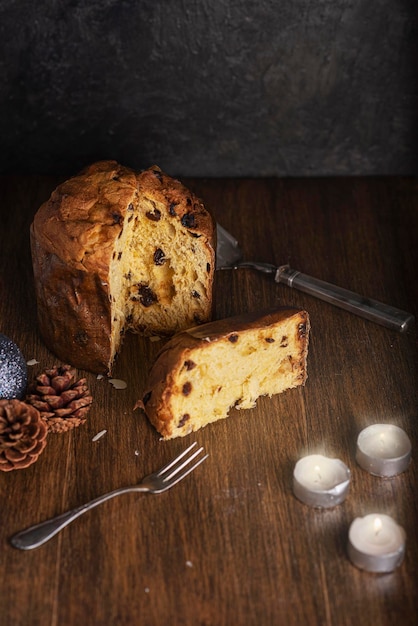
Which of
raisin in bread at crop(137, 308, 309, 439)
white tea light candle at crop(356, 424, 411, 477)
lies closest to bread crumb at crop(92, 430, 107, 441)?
raisin in bread at crop(137, 308, 309, 439)

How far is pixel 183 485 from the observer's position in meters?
2.32

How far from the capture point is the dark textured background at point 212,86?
3080mm

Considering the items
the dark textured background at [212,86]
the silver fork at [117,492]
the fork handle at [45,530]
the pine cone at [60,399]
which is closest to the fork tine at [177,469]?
the silver fork at [117,492]

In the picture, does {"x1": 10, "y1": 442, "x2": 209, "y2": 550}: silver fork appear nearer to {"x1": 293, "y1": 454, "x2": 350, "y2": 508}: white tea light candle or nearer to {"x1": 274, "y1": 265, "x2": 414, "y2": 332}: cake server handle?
{"x1": 293, "y1": 454, "x2": 350, "y2": 508}: white tea light candle

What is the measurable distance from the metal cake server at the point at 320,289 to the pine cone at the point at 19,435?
35.7 inches

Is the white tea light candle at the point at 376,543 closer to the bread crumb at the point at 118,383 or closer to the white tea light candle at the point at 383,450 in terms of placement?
the white tea light candle at the point at 383,450

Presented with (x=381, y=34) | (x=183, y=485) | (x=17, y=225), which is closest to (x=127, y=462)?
(x=183, y=485)

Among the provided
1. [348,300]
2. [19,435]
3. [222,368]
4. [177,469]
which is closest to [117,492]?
[177,469]

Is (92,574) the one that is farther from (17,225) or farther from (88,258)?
(17,225)

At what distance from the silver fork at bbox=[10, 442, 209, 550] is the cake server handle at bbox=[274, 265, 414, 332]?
2.31 feet

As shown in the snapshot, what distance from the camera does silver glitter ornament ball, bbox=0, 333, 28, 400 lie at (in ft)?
7.91

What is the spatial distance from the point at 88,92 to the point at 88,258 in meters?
0.98

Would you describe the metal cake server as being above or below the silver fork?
above

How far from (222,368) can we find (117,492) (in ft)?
1.36
